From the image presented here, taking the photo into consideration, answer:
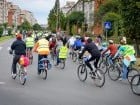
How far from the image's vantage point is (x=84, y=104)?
12555 millimetres

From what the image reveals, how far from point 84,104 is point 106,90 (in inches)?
130

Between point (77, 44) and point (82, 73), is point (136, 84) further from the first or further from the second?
point (77, 44)

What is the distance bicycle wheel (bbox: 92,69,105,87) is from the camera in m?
16.6

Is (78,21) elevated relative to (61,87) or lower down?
elevated

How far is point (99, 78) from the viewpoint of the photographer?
1669 cm

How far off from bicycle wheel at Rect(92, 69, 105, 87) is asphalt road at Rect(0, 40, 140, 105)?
18 cm

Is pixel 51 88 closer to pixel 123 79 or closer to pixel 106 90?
pixel 106 90

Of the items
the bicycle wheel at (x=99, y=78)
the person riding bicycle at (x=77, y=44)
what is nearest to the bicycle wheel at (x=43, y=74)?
the bicycle wheel at (x=99, y=78)

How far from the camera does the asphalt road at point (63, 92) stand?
13.0m

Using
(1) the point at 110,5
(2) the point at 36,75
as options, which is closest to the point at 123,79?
(2) the point at 36,75

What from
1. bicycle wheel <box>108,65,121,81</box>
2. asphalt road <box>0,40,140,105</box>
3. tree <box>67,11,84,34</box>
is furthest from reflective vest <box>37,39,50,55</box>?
tree <box>67,11,84,34</box>

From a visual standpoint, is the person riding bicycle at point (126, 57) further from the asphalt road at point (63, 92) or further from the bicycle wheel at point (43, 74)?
the bicycle wheel at point (43, 74)

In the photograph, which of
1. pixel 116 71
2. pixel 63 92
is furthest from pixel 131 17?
pixel 63 92

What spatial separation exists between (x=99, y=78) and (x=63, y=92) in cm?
219
